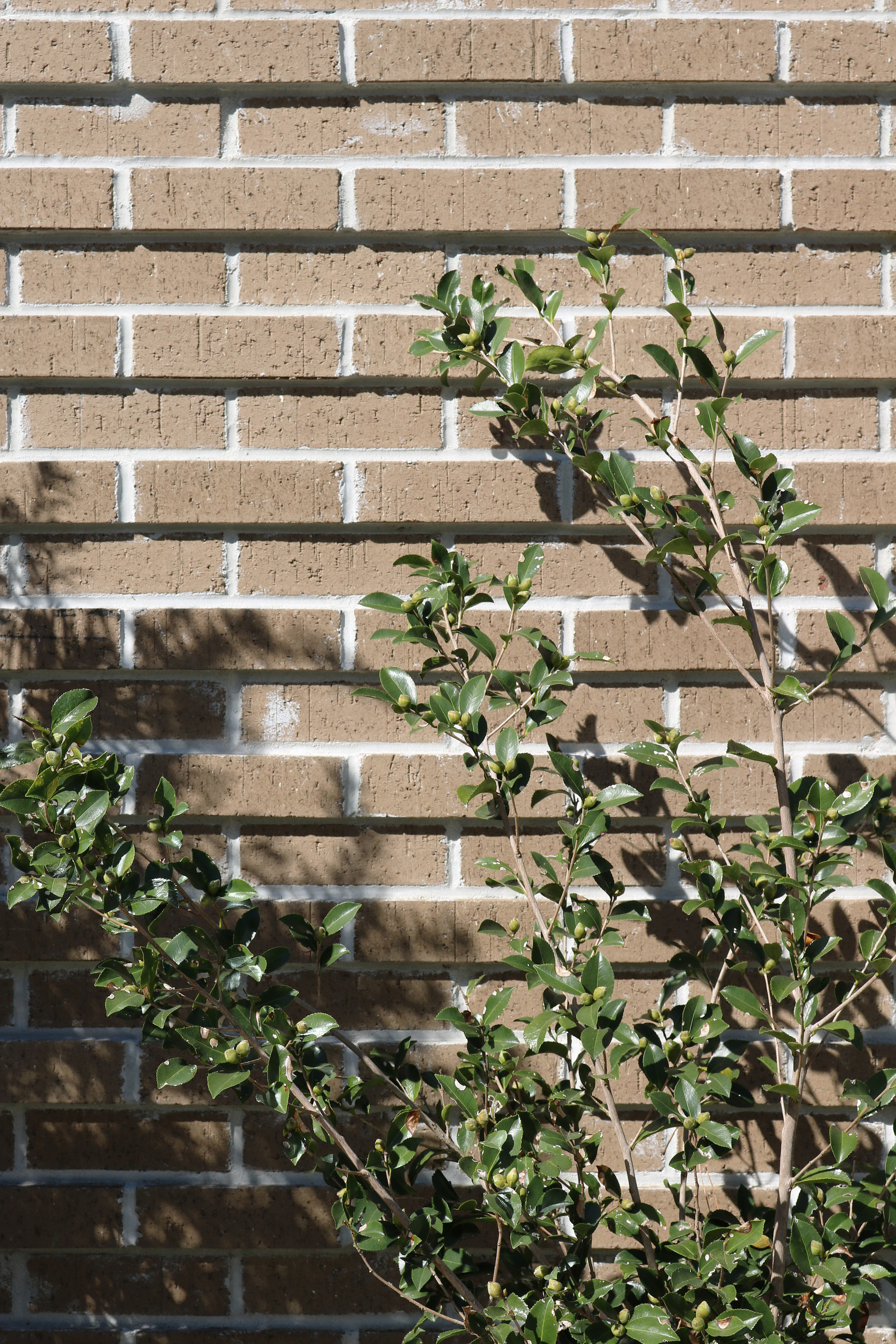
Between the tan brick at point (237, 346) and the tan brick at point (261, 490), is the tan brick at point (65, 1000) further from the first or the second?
the tan brick at point (237, 346)

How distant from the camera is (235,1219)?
1697mm

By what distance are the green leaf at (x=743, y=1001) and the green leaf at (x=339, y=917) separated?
0.58 meters

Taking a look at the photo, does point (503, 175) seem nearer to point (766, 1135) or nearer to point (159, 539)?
point (159, 539)

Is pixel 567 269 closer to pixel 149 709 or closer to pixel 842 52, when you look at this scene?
pixel 842 52

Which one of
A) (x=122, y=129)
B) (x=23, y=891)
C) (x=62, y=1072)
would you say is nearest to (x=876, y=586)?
(x=23, y=891)

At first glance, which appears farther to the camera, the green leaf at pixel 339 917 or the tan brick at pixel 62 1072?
the tan brick at pixel 62 1072

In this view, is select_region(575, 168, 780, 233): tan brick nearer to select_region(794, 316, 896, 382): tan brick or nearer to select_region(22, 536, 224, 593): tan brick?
select_region(794, 316, 896, 382): tan brick

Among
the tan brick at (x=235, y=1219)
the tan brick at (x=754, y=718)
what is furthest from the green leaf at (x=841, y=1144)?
the tan brick at (x=235, y=1219)

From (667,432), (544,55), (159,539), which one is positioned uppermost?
(544,55)

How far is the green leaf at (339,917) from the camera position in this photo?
4.86 ft

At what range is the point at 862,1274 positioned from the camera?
4.77 ft

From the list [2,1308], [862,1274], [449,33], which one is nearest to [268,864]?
[2,1308]

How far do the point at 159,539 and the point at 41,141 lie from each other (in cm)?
71

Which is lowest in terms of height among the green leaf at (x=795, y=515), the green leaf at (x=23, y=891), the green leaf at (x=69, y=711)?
the green leaf at (x=23, y=891)
